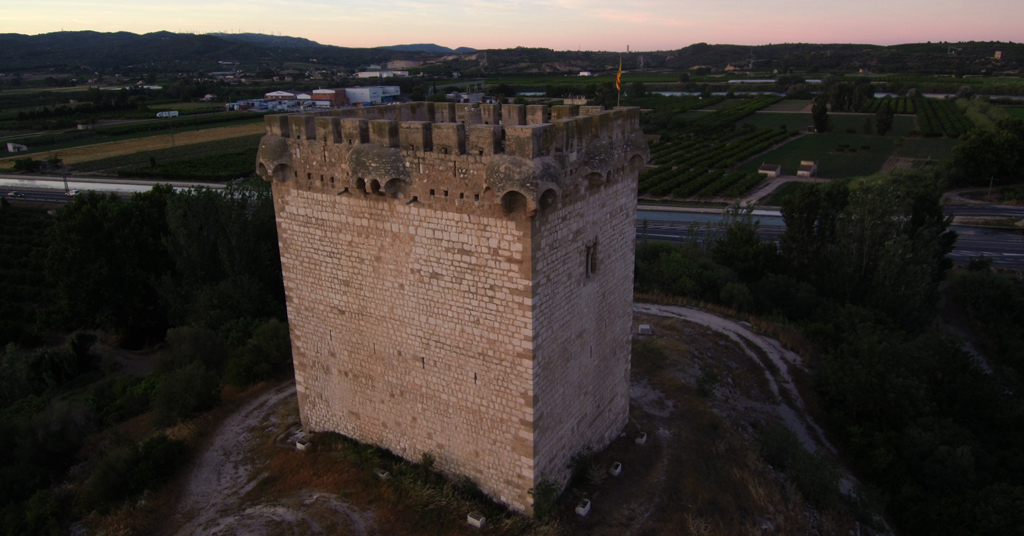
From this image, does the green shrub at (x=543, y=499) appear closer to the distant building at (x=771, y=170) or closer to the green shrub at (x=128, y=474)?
the green shrub at (x=128, y=474)

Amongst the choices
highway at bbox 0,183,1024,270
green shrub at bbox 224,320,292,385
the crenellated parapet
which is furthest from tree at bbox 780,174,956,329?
green shrub at bbox 224,320,292,385

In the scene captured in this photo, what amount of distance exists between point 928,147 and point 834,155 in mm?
11782

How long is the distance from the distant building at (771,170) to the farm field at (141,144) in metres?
66.6

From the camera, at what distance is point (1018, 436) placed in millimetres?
19922

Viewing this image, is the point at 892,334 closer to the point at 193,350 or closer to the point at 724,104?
the point at 193,350

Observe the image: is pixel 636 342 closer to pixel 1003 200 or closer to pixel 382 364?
pixel 382 364

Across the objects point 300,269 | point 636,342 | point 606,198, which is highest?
point 606,198

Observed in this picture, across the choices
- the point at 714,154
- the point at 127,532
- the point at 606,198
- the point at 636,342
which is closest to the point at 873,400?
the point at 636,342

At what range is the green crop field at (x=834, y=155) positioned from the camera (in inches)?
2499

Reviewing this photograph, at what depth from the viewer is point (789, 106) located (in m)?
112

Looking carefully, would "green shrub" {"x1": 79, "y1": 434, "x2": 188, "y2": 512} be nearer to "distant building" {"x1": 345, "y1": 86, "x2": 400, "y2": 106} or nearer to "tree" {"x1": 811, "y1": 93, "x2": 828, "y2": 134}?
"tree" {"x1": 811, "y1": 93, "x2": 828, "y2": 134}

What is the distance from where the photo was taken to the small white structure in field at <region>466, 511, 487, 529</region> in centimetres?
1016

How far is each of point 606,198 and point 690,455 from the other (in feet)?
21.0

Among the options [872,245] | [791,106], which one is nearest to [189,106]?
[791,106]
